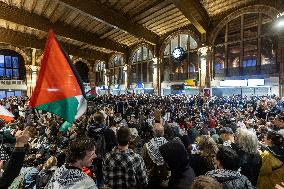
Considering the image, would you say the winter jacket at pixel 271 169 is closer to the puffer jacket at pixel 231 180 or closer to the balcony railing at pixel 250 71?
the puffer jacket at pixel 231 180

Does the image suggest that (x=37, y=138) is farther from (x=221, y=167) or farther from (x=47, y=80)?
(x=221, y=167)

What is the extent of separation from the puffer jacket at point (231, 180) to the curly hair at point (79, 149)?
47.1 inches

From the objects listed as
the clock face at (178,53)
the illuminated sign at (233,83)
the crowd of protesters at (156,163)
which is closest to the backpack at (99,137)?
the crowd of protesters at (156,163)

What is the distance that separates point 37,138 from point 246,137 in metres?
6.21

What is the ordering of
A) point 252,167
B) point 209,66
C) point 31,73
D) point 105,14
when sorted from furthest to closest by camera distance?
point 31,73 < point 209,66 < point 105,14 < point 252,167

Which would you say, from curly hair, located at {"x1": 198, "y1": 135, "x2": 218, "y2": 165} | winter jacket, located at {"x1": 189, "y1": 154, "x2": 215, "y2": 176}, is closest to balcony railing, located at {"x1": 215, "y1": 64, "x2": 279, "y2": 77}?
curly hair, located at {"x1": 198, "y1": 135, "x2": 218, "y2": 165}

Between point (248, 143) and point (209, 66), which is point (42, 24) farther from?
point (248, 143)

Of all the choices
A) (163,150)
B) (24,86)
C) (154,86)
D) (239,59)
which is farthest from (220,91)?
(24,86)

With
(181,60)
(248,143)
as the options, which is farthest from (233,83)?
(248,143)

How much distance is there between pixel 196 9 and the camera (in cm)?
1466

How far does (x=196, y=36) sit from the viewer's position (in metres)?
19.4

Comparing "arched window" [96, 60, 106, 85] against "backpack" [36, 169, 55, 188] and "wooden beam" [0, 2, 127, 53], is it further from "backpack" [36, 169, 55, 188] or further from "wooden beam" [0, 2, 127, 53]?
"backpack" [36, 169, 55, 188]

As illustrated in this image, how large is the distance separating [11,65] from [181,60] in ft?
72.7

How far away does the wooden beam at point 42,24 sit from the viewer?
41.8 ft
